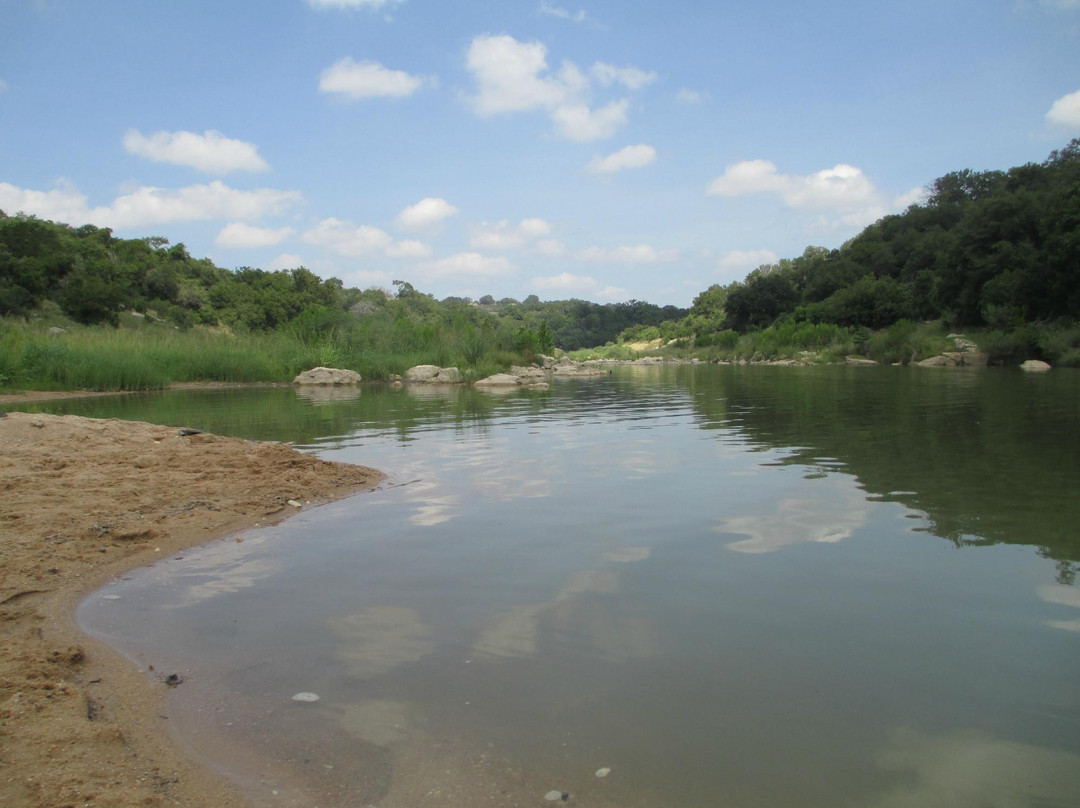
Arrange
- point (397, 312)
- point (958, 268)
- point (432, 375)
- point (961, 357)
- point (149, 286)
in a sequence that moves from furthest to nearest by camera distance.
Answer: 1. point (149, 286)
2. point (958, 268)
3. point (397, 312)
4. point (961, 357)
5. point (432, 375)

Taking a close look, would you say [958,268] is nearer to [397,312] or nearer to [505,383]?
[505,383]

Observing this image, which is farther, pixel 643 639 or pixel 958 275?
pixel 958 275

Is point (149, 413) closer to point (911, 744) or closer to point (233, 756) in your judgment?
point (233, 756)

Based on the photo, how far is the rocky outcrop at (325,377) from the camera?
98.0 feet

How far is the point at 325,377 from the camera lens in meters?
30.1

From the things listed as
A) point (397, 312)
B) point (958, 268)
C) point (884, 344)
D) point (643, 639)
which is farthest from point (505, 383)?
point (958, 268)

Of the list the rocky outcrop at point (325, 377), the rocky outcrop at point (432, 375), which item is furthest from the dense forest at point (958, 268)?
the rocky outcrop at point (325, 377)

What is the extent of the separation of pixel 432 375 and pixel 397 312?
12808 mm

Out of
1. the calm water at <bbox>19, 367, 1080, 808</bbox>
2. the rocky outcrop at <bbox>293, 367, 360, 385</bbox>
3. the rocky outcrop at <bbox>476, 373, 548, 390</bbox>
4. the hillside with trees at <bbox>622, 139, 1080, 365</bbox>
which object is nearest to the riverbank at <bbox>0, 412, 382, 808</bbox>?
the calm water at <bbox>19, 367, 1080, 808</bbox>

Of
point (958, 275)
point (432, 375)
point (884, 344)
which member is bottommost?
point (432, 375)

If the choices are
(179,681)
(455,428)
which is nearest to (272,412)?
(455,428)

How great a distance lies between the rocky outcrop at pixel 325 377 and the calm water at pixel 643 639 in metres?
23.8

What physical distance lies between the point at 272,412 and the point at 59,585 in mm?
12047

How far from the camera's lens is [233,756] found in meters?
2.53
